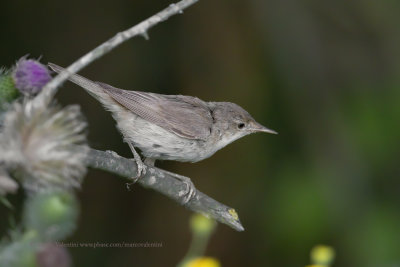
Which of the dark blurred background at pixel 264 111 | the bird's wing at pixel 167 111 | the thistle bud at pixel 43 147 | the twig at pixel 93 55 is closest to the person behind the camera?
the thistle bud at pixel 43 147

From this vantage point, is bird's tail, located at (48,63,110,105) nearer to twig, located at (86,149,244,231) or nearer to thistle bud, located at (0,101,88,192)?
twig, located at (86,149,244,231)

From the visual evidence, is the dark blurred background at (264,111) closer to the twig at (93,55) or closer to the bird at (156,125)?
the bird at (156,125)

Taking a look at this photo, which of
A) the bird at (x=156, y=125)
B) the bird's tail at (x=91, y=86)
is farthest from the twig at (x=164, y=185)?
the bird's tail at (x=91, y=86)

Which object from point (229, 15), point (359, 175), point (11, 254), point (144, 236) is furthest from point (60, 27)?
point (11, 254)

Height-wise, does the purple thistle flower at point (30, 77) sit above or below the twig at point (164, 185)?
above

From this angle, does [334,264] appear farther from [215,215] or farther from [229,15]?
[215,215]

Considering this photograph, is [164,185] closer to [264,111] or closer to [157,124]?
[157,124]
